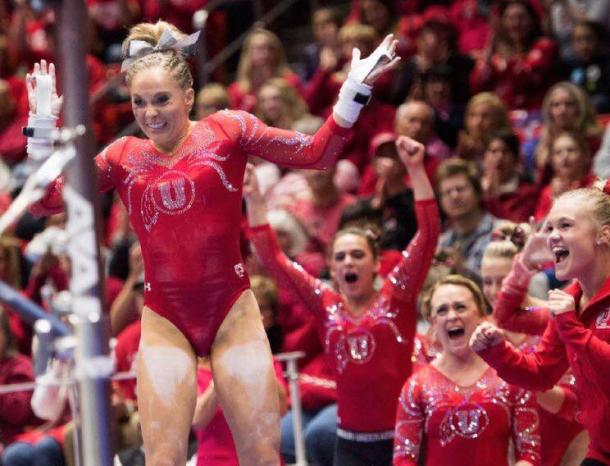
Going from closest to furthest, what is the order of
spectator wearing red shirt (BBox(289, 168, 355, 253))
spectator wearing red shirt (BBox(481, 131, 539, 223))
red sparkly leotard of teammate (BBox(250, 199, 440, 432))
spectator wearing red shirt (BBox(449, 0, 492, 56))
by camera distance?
red sparkly leotard of teammate (BBox(250, 199, 440, 432)) < spectator wearing red shirt (BBox(481, 131, 539, 223)) < spectator wearing red shirt (BBox(289, 168, 355, 253)) < spectator wearing red shirt (BBox(449, 0, 492, 56))

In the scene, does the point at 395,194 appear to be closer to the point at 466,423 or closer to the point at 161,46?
the point at 466,423

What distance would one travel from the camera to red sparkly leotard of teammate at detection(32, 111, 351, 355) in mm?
4309

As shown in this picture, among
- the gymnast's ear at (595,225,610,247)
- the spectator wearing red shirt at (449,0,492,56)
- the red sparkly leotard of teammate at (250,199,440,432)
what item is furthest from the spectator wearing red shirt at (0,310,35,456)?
the spectator wearing red shirt at (449,0,492,56)

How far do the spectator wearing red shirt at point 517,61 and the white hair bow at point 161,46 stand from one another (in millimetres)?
4240

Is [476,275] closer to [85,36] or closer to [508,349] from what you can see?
[508,349]

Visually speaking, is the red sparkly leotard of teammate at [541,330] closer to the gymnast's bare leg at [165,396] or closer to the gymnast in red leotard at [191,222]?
the gymnast in red leotard at [191,222]

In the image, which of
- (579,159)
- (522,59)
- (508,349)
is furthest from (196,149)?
(522,59)

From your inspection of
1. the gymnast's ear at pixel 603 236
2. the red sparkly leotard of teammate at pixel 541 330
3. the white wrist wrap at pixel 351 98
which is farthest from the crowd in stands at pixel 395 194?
the white wrist wrap at pixel 351 98

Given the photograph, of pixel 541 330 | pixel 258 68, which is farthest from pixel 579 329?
pixel 258 68

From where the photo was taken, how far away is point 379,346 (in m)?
5.64

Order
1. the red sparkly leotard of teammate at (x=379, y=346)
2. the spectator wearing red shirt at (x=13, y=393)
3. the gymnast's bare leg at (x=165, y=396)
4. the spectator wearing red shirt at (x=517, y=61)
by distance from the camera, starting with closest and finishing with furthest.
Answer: the gymnast's bare leg at (x=165, y=396) < the red sparkly leotard of teammate at (x=379, y=346) < the spectator wearing red shirt at (x=13, y=393) < the spectator wearing red shirt at (x=517, y=61)

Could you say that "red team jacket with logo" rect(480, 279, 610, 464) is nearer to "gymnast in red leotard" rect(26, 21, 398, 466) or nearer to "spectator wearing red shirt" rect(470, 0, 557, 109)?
"gymnast in red leotard" rect(26, 21, 398, 466)

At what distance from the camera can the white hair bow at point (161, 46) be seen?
4.46 m

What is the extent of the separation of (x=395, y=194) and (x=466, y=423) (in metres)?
2.36
